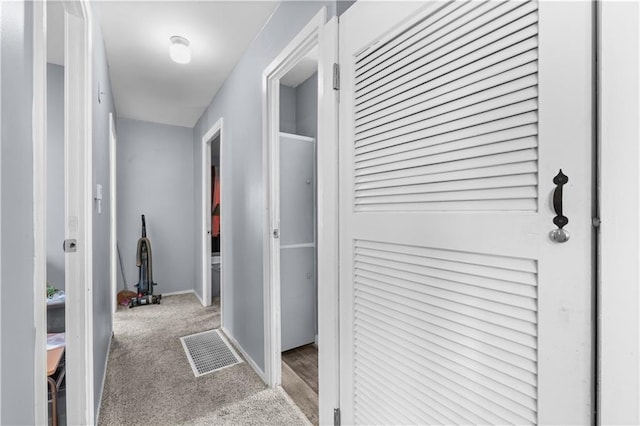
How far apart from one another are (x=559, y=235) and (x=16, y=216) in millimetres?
1087

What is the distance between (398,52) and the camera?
1.02 metres

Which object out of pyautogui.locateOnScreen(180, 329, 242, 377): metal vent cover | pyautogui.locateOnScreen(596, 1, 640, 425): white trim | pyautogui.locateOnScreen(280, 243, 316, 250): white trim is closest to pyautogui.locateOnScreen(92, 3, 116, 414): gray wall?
pyautogui.locateOnScreen(180, 329, 242, 377): metal vent cover

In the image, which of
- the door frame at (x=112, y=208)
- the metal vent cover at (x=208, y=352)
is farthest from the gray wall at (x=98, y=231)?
the door frame at (x=112, y=208)

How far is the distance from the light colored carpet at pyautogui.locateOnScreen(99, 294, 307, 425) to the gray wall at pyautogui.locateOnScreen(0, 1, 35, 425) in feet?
4.09

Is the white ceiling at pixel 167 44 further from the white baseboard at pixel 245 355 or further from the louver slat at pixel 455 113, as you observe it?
the white baseboard at pixel 245 355

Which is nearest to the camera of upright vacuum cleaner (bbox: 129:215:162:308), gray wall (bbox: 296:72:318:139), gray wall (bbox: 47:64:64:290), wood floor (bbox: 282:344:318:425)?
wood floor (bbox: 282:344:318:425)

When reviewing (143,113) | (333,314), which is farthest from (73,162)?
(143,113)

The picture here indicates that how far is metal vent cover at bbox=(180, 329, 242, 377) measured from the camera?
220 centimetres

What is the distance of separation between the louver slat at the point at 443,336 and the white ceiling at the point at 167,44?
5.93 feet

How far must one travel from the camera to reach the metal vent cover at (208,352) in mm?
2203

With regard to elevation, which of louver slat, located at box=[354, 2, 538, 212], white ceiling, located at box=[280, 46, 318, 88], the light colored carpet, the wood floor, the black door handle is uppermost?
white ceiling, located at box=[280, 46, 318, 88]

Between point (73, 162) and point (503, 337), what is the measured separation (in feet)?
5.79

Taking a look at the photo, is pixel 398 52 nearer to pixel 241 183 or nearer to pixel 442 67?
pixel 442 67

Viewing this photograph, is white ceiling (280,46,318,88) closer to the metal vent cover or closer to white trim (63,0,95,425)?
white trim (63,0,95,425)
